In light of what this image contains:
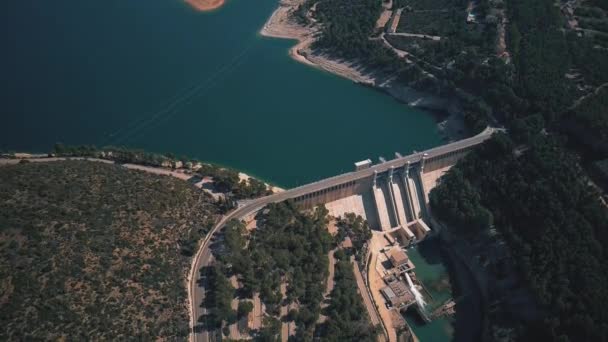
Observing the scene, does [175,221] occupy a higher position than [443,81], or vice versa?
[443,81]

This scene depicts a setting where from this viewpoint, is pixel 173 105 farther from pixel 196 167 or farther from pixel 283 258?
pixel 283 258

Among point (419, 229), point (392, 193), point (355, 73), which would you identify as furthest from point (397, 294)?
point (355, 73)

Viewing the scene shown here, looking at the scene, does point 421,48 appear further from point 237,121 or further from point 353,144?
point 237,121

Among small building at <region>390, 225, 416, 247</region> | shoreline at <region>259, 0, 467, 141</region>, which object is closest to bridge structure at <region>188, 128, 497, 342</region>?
small building at <region>390, 225, 416, 247</region>

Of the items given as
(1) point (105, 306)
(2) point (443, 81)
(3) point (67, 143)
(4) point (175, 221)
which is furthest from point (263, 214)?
(2) point (443, 81)

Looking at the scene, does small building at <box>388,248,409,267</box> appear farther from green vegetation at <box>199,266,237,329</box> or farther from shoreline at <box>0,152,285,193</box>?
green vegetation at <box>199,266,237,329</box>

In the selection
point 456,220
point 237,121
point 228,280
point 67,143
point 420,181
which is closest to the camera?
point 228,280
